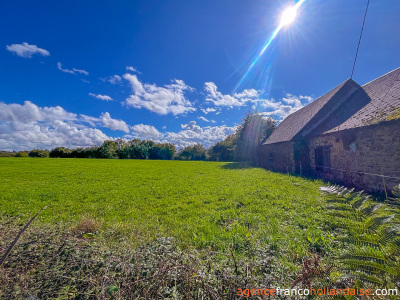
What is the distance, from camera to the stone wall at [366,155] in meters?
7.04

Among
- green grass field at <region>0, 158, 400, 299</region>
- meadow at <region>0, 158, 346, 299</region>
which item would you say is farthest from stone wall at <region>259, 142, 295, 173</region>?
green grass field at <region>0, 158, 400, 299</region>

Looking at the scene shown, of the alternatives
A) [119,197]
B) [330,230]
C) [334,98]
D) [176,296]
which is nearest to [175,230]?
[176,296]

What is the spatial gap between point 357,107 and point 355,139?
3.51m

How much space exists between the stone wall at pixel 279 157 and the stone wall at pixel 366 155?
3.98m

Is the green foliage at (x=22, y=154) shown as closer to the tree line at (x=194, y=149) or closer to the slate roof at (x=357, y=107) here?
the tree line at (x=194, y=149)

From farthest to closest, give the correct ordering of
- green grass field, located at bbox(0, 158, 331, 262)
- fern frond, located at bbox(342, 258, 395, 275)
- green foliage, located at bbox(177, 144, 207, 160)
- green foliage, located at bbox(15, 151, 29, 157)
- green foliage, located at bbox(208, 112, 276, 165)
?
green foliage, located at bbox(177, 144, 207, 160)
green foliage, located at bbox(15, 151, 29, 157)
green foliage, located at bbox(208, 112, 276, 165)
green grass field, located at bbox(0, 158, 331, 262)
fern frond, located at bbox(342, 258, 395, 275)

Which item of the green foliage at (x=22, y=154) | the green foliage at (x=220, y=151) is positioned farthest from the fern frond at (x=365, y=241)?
the green foliage at (x=22, y=154)

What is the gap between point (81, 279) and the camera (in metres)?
1.82

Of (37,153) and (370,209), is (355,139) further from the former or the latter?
(37,153)

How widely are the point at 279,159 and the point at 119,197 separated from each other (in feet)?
51.6

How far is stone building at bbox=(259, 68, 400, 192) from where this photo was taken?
7.25 metres

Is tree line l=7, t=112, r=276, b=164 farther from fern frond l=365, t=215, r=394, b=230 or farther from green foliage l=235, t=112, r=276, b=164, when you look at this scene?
fern frond l=365, t=215, r=394, b=230

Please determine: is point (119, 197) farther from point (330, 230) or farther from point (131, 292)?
point (330, 230)

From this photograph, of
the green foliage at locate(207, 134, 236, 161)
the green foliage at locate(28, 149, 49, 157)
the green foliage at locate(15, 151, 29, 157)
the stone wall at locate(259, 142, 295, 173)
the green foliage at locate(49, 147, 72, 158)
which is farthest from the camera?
the green foliage at locate(49, 147, 72, 158)
